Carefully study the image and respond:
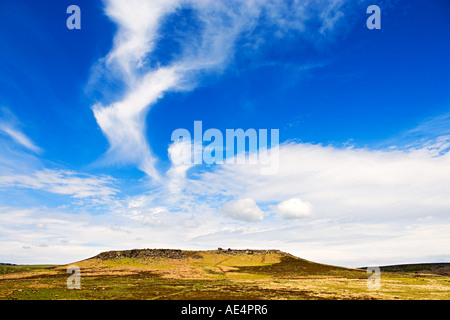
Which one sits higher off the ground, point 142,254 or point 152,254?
point 142,254

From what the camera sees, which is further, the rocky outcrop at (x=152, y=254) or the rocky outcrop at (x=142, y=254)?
the rocky outcrop at (x=152, y=254)

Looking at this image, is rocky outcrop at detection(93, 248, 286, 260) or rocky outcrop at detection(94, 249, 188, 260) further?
rocky outcrop at detection(93, 248, 286, 260)

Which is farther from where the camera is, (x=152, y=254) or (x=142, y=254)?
(x=152, y=254)
